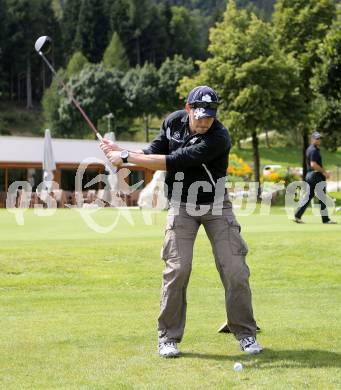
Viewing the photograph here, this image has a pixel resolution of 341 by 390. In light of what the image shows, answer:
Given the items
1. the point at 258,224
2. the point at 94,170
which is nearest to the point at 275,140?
the point at 94,170

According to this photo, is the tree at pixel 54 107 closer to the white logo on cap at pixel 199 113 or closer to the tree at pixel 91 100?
the tree at pixel 91 100

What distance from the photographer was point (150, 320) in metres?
8.48

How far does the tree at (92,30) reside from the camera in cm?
14800

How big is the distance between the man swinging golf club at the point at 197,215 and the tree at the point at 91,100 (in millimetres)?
88501

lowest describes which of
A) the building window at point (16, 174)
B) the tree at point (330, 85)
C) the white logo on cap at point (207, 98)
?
the building window at point (16, 174)

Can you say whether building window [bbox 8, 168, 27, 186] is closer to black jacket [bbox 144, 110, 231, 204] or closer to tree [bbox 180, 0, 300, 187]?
tree [bbox 180, 0, 300, 187]

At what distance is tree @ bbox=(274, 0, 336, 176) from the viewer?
51656mm

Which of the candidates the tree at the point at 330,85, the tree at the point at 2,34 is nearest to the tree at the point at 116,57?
the tree at the point at 2,34

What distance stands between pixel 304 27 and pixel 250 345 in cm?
4914

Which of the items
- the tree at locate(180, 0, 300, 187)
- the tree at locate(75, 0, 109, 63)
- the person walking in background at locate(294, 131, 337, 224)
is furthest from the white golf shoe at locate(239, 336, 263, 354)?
the tree at locate(75, 0, 109, 63)

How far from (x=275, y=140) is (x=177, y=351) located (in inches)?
4338

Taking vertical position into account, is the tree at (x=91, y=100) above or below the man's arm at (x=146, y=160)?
above

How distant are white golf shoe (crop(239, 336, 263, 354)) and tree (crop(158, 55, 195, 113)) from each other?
9579cm

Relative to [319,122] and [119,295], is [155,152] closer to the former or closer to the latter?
[119,295]
